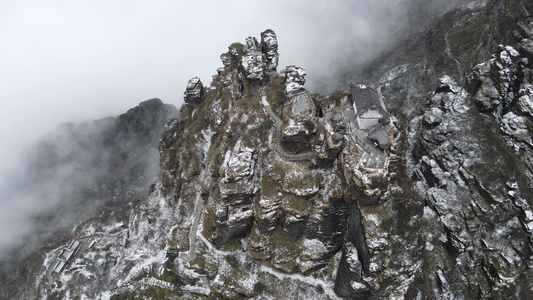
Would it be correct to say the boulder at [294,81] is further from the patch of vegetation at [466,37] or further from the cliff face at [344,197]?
the patch of vegetation at [466,37]

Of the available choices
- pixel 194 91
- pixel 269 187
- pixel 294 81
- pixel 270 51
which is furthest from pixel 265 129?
pixel 194 91

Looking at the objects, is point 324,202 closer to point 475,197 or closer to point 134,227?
point 475,197

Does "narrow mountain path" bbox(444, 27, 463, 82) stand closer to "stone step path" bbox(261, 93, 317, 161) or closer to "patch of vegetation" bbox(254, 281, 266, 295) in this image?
"stone step path" bbox(261, 93, 317, 161)

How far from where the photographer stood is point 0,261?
345 feet

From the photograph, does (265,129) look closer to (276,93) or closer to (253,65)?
(276,93)

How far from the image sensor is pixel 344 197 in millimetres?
48375

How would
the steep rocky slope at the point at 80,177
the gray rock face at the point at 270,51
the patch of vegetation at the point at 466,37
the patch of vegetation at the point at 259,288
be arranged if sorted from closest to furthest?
the patch of vegetation at the point at 259,288
the gray rock face at the point at 270,51
the patch of vegetation at the point at 466,37
the steep rocky slope at the point at 80,177

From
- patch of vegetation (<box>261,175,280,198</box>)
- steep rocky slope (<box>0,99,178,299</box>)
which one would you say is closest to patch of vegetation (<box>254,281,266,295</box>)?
patch of vegetation (<box>261,175,280,198</box>)

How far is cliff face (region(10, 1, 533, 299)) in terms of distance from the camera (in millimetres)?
39875

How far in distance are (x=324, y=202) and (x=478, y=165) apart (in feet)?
87.7

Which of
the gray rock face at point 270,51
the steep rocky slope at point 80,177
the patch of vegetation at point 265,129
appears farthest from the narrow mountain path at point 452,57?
the steep rocky slope at point 80,177

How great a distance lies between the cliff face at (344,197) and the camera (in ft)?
131

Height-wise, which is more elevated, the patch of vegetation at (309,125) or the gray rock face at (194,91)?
the gray rock face at (194,91)

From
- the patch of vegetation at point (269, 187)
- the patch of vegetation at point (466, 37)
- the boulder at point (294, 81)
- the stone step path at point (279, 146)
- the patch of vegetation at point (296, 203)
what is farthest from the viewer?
the patch of vegetation at point (466, 37)
